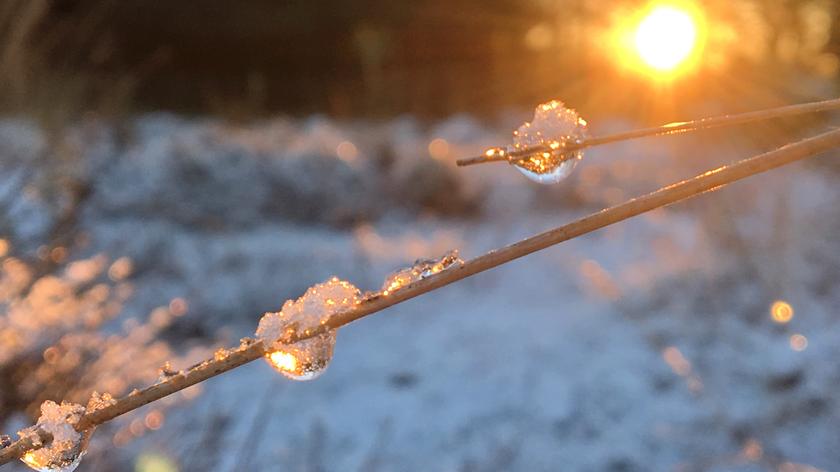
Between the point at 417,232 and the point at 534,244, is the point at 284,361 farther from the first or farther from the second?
the point at 417,232

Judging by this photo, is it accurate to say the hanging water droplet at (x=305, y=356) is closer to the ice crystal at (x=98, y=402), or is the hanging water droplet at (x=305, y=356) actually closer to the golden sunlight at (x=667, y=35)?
the ice crystal at (x=98, y=402)

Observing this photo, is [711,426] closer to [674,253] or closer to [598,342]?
[598,342]

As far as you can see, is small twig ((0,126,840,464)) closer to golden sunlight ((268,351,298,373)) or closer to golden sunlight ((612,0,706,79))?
golden sunlight ((268,351,298,373))

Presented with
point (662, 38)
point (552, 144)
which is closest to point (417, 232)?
point (662, 38)

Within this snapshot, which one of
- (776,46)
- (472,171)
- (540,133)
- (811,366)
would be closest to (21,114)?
(472,171)

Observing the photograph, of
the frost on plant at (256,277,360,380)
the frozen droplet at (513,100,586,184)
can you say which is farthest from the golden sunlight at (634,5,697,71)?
the frost on plant at (256,277,360,380)
